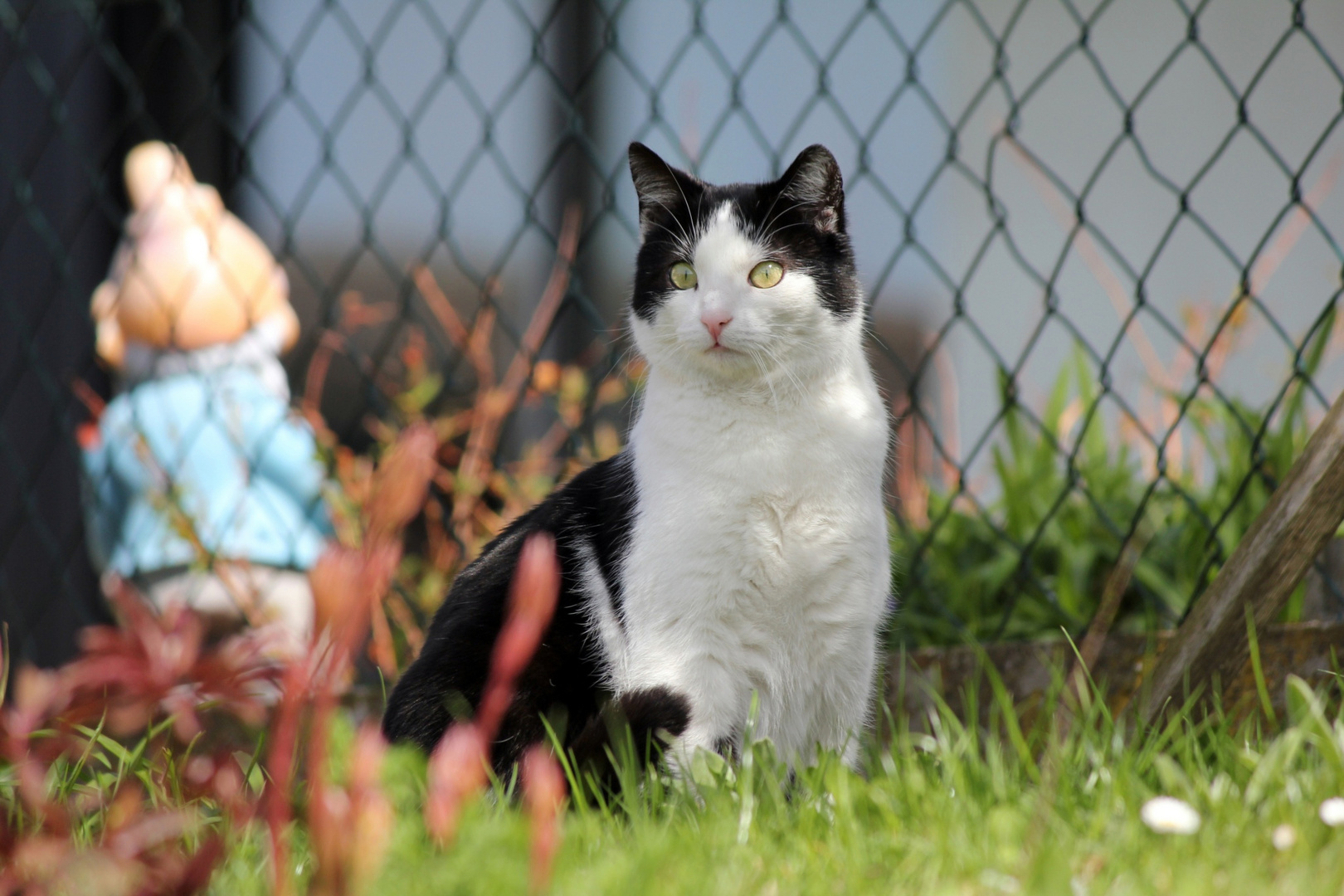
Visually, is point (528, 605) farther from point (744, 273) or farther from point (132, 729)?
point (744, 273)

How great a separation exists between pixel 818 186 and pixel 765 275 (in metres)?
0.16

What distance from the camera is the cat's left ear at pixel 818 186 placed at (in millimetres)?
1546

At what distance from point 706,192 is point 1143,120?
252 cm

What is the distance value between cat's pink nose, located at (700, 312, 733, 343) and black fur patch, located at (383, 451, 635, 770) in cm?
24

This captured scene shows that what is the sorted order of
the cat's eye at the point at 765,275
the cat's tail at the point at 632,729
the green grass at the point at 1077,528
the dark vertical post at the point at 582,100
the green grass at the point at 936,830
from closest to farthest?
the green grass at the point at 936,830, the cat's tail at the point at 632,729, the cat's eye at the point at 765,275, the green grass at the point at 1077,528, the dark vertical post at the point at 582,100

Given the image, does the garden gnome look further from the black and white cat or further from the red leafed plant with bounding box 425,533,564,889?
the red leafed plant with bounding box 425,533,564,889

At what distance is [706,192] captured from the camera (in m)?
1.63

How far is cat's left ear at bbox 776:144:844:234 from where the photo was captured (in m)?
1.55

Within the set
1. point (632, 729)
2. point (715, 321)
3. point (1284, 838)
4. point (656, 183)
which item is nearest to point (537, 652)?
point (632, 729)

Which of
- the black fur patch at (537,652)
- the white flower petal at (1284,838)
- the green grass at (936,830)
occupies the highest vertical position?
the white flower petal at (1284,838)

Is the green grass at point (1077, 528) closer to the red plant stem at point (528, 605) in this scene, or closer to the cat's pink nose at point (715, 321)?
the cat's pink nose at point (715, 321)

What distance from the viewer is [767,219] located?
1.56 meters

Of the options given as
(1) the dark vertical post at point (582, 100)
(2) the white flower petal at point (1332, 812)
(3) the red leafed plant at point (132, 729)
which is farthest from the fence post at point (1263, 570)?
(1) the dark vertical post at point (582, 100)

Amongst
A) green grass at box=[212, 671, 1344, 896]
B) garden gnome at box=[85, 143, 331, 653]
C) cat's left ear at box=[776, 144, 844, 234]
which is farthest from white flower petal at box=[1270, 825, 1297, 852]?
garden gnome at box=[85, 143, 331, 653]
